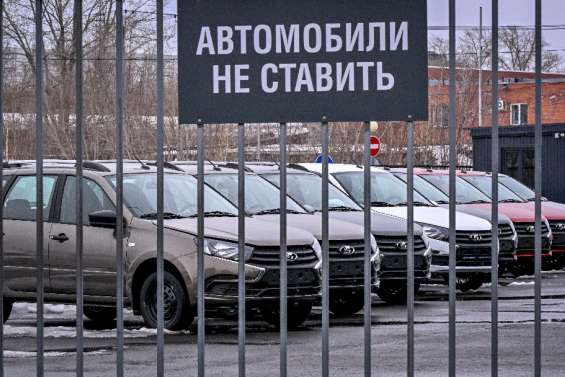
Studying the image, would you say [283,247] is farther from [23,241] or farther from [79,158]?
[23,241]

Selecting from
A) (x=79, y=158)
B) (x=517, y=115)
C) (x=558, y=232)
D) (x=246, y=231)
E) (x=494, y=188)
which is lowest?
(x=558, y=232)

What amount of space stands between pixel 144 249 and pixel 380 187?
6.63m

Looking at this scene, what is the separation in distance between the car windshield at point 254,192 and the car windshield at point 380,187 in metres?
3.08

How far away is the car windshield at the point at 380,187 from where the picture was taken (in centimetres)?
1898

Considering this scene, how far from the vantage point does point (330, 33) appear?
19.0ft

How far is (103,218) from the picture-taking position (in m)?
13.1

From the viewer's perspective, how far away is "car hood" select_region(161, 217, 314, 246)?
13109mm

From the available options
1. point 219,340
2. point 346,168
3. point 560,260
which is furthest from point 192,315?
point 560,260

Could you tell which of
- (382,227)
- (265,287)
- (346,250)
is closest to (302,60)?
(265,287)

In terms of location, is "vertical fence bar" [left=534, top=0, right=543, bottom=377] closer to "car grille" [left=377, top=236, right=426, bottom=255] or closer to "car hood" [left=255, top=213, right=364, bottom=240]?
"car hood" [left=255, top=213, right=364, bottom=240]

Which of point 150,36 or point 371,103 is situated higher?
point 150,36

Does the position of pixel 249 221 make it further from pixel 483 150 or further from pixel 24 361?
pixel 483 150

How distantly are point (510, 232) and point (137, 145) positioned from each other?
237 inches

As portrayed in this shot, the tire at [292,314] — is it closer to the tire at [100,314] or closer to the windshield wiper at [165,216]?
the windshield wiper at [165,216]
